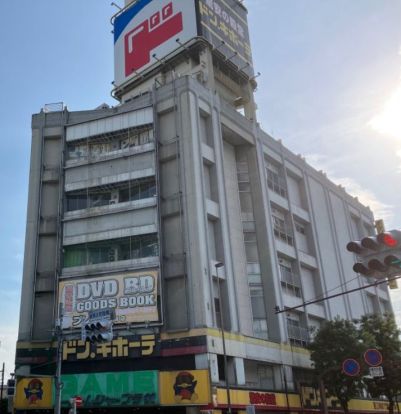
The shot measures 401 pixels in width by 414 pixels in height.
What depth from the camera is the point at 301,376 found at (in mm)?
45469

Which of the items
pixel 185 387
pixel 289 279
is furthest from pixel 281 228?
pixel 185 387

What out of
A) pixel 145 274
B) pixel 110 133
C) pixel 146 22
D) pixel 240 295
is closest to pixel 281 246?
pixel 240 295

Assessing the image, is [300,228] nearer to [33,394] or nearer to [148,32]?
[148,32]

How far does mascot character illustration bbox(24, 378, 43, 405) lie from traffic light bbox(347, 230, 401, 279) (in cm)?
3299

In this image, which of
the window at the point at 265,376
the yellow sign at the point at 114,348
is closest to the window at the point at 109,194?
the yellow sign at the point at 114,348

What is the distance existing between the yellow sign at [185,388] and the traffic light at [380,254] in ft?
84.1

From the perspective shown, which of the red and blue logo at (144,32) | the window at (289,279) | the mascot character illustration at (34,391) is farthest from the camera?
the red and blue logo at (144,32)

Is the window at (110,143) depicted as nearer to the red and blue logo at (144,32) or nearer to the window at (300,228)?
the red and blue logo at (144,32)

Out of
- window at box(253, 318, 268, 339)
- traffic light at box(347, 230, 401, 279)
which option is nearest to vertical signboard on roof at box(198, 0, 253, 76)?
window at box(253, 318, 268, 339)

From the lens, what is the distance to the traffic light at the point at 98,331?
2550 centimetres

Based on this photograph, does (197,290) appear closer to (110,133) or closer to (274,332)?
(274,332)

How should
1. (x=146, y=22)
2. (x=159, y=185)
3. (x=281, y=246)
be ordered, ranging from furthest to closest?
(x=146, y=22), (x=281, y=246), (x=159, y=185)

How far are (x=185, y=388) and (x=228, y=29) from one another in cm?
3914

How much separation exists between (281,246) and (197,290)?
1400 cm
